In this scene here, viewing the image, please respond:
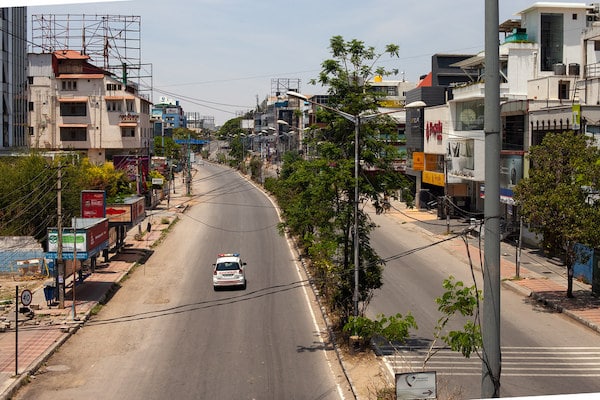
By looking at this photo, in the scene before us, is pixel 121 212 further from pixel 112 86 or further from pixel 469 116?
pixel 112 86

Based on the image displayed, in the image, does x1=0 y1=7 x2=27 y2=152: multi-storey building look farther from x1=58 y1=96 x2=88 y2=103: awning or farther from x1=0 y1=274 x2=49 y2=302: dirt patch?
x1=0 y1=274 x2=49 y2=302: dirt patch

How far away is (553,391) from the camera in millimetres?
16266

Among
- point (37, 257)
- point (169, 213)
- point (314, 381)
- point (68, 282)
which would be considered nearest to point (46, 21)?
point (169, 213)

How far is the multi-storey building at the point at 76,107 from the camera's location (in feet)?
215

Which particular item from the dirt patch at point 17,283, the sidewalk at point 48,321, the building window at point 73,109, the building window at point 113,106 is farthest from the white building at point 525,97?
the building window at point 73,109

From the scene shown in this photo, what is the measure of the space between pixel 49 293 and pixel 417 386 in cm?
2014

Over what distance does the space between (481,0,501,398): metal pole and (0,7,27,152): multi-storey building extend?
56.7m

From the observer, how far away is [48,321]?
24.8 metres

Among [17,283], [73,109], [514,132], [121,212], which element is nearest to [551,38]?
[514,132]

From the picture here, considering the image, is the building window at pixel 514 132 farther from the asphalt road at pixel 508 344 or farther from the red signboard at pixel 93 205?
the red signboard at pixel 93 205

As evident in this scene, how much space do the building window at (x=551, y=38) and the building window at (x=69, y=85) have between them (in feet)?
145

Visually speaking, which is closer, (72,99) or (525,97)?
(525,97)

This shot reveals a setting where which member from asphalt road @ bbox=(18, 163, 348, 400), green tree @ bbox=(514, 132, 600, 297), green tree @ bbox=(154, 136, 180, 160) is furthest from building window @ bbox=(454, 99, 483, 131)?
green tree @ bbox=(154, 136, 180, 160)

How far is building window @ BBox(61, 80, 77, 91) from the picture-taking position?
66.4m
